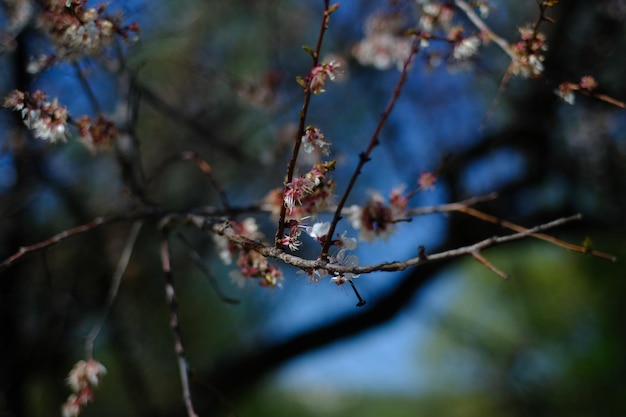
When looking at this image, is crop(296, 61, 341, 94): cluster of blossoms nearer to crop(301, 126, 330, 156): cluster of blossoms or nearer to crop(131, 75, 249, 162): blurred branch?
crop(301, 126, 330, 156): cluster of blossoms

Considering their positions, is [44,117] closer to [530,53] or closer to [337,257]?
[337,257]

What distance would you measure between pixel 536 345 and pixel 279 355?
4231 mm

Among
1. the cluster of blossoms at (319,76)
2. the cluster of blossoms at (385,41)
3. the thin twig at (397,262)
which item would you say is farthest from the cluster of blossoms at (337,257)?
the cluster of blossoms at (385,41)

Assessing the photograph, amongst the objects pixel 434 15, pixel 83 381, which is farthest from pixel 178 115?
pixel 83 381

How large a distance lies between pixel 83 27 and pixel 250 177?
3028mm

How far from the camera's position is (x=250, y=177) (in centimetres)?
442

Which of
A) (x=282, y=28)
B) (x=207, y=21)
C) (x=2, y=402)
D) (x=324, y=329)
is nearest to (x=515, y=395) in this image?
(x=324, y=329)

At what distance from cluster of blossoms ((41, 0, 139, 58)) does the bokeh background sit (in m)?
0.20

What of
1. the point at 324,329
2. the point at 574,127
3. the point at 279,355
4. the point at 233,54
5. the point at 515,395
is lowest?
the point at 515,395

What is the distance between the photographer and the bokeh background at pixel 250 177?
9.67 feet

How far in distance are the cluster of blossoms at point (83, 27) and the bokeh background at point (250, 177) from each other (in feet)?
0.66

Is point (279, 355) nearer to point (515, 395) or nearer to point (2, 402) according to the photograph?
point (2, 402)

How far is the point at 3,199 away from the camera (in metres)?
3.20

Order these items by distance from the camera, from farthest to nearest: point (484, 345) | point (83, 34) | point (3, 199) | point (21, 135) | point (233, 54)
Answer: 1. point (484, 345)
2. point (233, 54)
3. point (3, 199)
4. point (21, 135)
5. point (83, 34)
